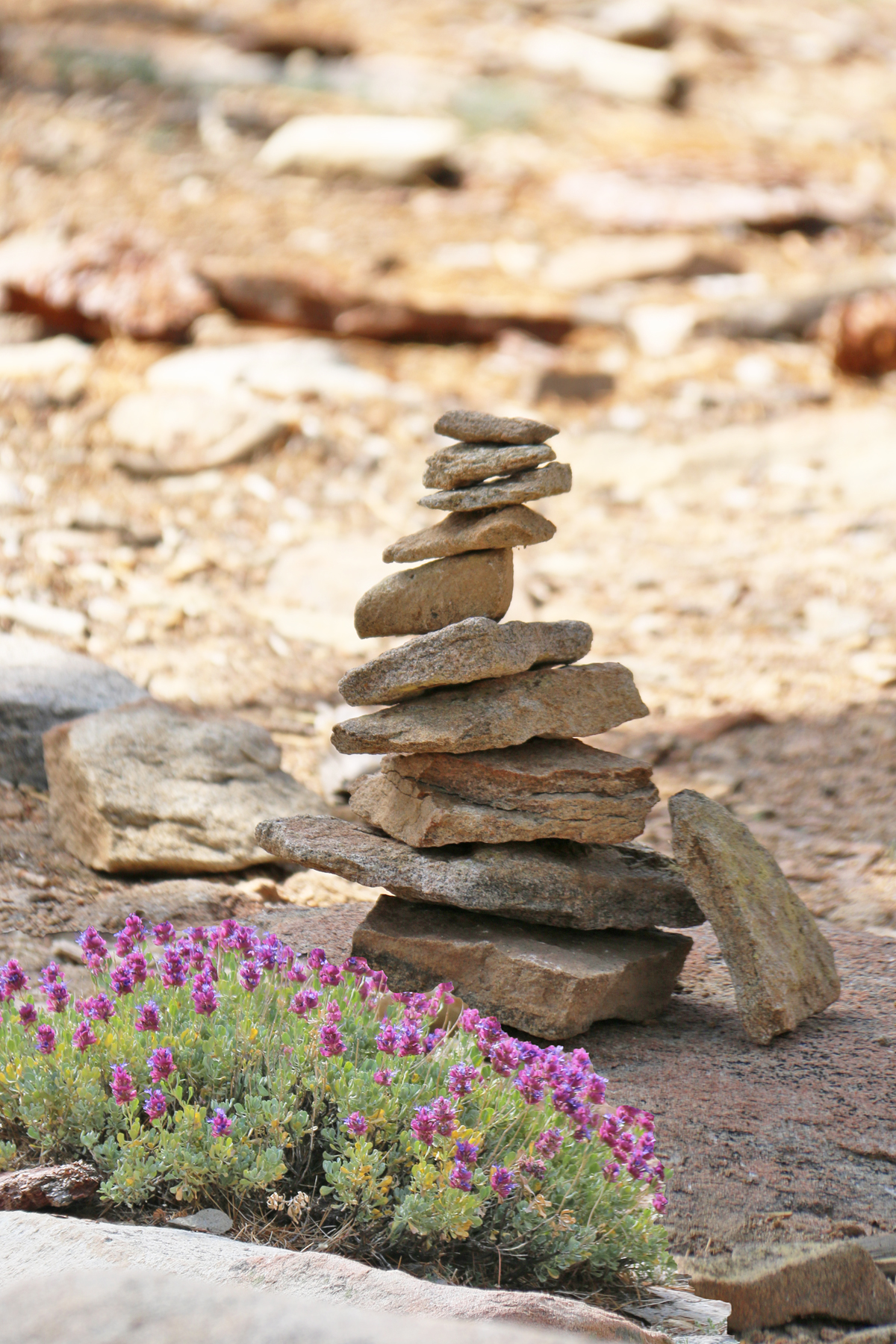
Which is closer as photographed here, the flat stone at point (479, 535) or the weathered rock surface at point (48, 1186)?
the weathered rock surface at point (48, 1186)

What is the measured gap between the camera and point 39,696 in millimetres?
6816

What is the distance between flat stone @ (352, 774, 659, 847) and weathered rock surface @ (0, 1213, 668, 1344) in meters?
1.99

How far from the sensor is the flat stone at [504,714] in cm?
439

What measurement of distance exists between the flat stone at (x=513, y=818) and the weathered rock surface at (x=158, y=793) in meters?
1.79

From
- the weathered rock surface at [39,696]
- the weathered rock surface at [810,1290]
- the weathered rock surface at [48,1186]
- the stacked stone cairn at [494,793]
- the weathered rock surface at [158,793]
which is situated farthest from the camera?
the weathered rock surface at [39,696]

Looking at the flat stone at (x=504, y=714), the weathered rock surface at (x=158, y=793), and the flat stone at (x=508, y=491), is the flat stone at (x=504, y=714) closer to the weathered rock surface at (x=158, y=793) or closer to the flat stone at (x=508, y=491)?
the flat stone at (x=508, y=491)

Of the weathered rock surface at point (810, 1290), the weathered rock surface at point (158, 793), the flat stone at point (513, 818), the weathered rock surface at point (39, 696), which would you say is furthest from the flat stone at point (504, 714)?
the weathered rock surface at point (39, 696)

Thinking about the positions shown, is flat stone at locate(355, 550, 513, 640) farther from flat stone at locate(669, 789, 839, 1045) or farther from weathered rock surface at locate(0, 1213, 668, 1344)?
weathered rock surface at locate(0, 1213, 668, 1344)

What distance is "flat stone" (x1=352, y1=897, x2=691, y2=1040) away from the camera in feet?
13.9

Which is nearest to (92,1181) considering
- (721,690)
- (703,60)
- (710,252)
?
(721,690)

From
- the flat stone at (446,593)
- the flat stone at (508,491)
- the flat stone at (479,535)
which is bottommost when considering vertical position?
the flat stone at (446,593)

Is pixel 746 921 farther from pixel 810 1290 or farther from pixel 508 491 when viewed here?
pixel 508 491

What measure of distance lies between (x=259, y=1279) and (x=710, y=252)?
1447 centimetres

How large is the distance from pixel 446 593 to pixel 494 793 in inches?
29.7
